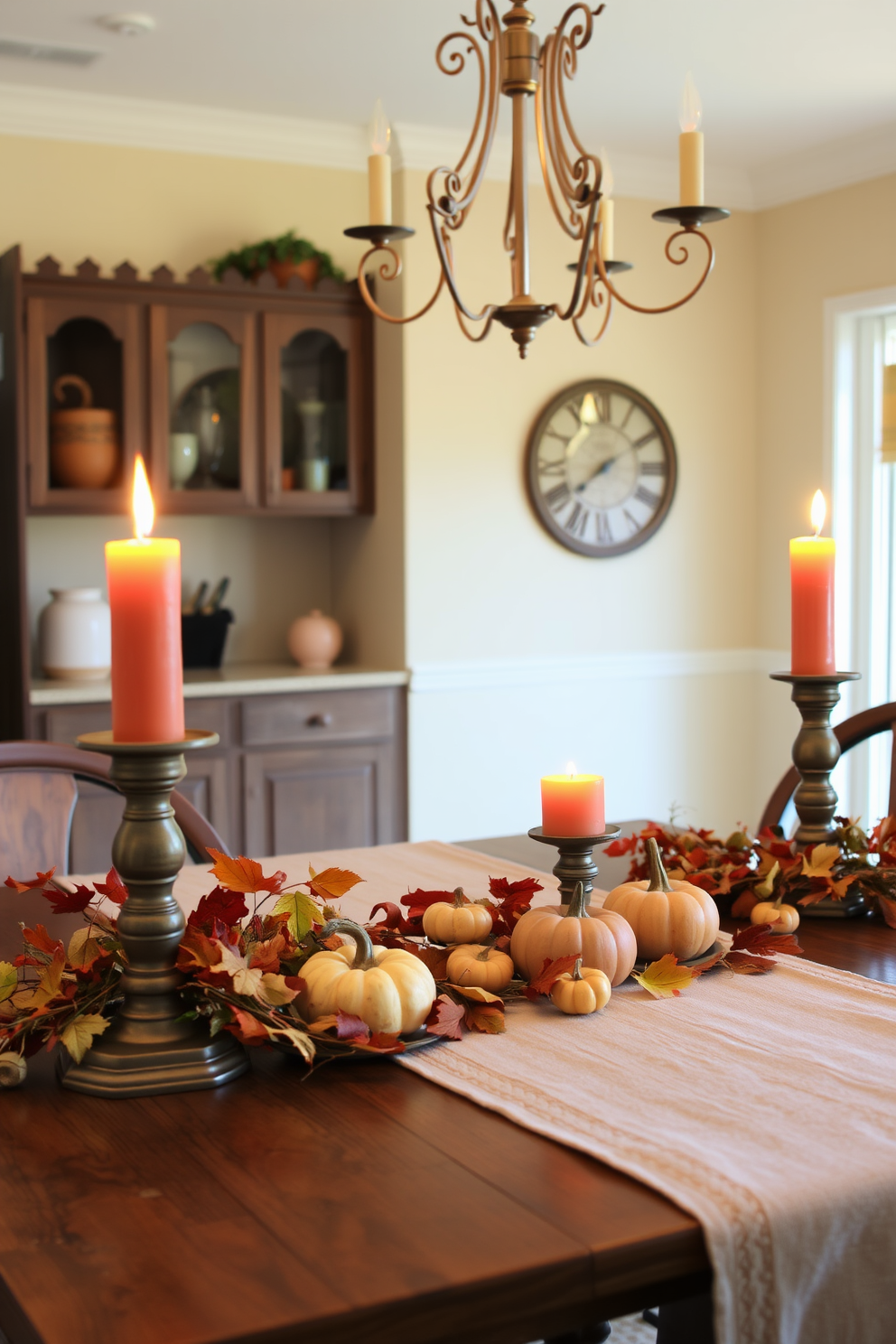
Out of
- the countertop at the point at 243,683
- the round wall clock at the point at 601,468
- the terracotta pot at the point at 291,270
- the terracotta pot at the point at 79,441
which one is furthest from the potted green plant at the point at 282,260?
the countertop at the point at 243,683

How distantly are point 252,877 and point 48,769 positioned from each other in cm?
92

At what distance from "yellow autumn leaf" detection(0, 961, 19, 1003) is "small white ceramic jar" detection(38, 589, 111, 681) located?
8.57ft

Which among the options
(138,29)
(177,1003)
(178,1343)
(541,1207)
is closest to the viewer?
(178,1343)

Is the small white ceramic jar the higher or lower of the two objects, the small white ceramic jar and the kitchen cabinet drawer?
the higher

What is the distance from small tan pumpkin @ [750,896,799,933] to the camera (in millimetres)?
1367

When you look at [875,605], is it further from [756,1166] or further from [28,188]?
[756,1166]

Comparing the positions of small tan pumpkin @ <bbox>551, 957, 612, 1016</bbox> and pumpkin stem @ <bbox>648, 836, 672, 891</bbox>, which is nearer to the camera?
small tan pumpkin @ <bbox>551, 957, 612, 1016</bbox>

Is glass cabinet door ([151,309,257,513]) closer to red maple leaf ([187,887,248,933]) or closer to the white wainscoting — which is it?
the white wainscoting

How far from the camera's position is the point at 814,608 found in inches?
61.1

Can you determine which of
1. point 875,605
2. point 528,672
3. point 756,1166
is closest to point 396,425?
point 528,672

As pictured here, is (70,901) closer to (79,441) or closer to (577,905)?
(577,905)

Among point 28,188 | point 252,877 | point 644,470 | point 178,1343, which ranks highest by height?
point 28,188

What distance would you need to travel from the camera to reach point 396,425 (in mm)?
4027

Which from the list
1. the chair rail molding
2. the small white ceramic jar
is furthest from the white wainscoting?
the small white ceramic jar
